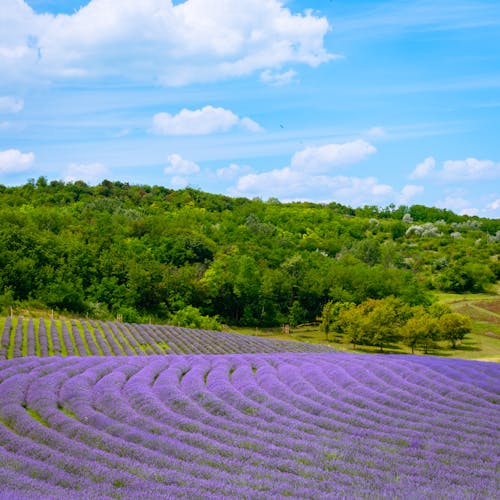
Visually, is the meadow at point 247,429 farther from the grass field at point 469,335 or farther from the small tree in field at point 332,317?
the small tree in field at point 332,317

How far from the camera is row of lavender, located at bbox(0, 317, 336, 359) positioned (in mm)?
29953

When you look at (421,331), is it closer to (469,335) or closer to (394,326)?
(394,326)

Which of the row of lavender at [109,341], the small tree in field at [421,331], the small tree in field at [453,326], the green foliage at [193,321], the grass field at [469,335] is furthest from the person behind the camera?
the green foliage at [193,321]

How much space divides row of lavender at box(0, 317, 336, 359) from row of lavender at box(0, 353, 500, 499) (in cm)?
936

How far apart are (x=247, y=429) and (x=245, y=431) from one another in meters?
0.09

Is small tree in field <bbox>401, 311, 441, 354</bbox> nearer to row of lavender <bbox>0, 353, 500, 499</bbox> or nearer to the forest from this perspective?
the forest

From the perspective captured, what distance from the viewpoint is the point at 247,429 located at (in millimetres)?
12680

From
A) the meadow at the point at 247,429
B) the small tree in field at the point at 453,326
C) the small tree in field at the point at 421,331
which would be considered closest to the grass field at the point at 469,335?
the small tree in field at the point at 421,331

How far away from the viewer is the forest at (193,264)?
198ft

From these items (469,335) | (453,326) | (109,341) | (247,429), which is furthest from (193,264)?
(247,429)

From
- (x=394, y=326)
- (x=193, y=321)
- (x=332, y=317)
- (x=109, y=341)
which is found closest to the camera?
(x=109, y=341)

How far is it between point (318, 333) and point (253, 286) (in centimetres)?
1009

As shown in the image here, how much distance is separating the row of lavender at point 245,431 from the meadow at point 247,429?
36 millimetres

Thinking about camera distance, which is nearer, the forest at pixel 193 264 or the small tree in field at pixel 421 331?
the small tree in field at pixel 421 331
